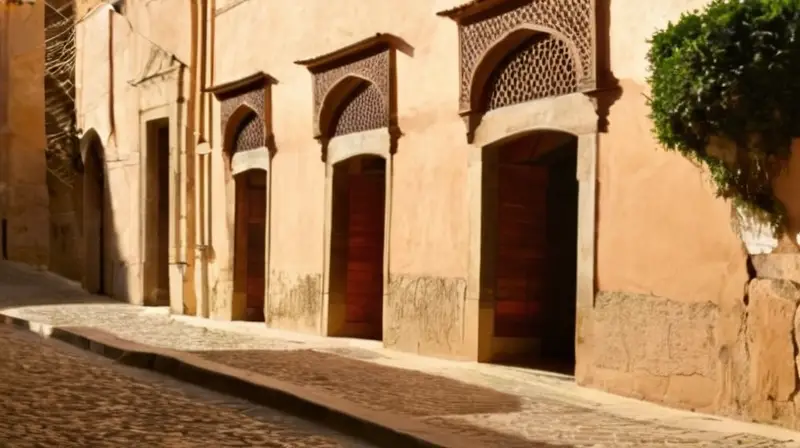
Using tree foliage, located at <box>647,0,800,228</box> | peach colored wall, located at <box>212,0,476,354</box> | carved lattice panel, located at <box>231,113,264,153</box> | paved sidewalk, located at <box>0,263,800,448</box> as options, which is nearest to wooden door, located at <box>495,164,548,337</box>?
peach colored wall, located at <box>212,0,476,354</box>

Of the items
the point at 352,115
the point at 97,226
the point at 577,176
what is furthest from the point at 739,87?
the point at 97,226

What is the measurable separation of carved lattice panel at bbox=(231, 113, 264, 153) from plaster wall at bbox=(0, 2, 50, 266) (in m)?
9.36

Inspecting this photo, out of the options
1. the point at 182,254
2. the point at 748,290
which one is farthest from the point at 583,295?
the point at 182,254

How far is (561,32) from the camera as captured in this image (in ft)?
26.0

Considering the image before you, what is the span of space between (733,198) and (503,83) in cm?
282

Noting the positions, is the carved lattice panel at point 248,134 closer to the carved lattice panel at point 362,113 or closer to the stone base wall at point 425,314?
the carved lattice panel at point 362,113

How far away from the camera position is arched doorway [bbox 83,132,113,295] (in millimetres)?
17984

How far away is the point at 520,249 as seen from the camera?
359 inches

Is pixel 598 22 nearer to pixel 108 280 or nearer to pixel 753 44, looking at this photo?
pixel 753 44

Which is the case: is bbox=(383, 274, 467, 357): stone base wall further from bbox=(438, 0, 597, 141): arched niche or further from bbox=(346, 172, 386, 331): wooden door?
bbox=(438, 0, 597, 141): arched niche

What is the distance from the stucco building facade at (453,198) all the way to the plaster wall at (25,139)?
609cm

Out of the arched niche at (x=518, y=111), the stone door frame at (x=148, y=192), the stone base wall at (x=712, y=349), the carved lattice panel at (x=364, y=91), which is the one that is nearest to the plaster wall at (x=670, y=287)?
the stone base wall at (x=712, y=349)

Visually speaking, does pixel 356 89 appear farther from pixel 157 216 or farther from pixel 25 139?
pixel 25 139

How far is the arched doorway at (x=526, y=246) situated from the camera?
352 inches
